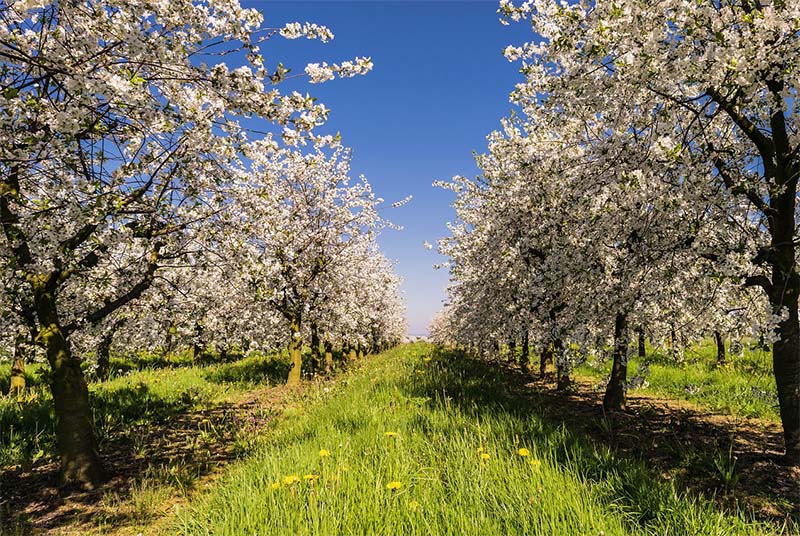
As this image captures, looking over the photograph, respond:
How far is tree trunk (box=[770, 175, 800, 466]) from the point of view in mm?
6055

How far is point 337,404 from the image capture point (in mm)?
8734

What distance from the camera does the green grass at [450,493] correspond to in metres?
3.41

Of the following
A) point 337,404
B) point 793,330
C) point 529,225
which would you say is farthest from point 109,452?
point 793,330

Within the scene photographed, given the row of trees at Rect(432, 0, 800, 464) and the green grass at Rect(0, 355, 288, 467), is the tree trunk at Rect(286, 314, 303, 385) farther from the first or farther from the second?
the row of trees at Rect(432, 0, 800, 464)

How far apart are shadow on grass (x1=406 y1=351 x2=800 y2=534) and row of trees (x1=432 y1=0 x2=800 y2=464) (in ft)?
3.11

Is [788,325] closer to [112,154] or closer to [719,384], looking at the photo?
[719,384]

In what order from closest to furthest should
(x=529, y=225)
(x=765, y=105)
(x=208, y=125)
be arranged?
(x=208, y=125)
(x=765, y=105)
(x=529, y=225)

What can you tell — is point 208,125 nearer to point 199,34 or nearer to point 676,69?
point 199,34

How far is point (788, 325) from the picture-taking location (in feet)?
20.0

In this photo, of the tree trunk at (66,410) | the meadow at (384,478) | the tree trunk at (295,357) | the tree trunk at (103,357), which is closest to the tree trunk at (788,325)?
the meadow at (384,478)

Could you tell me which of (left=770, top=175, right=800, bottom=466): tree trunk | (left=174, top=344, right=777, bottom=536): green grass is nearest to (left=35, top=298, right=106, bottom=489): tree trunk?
(left=174, top=344, right=777, bottom=536): green grass

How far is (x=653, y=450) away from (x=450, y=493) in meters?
Answer: 5.22

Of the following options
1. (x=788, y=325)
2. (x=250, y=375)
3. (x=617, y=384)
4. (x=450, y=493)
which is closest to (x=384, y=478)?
(x=450, y=493)

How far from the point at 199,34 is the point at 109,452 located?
25.9ft
